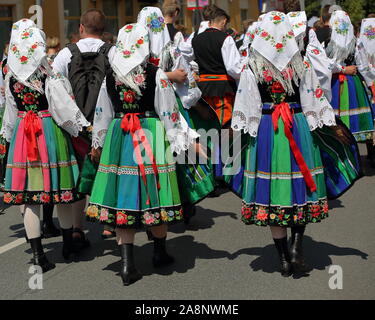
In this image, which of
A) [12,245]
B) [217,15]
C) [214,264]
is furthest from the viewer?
[217,15]

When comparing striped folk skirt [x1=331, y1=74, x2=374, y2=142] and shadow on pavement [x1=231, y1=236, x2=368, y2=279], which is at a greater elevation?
striped folk skirt [x1=331, y1=74, x2=374, y2=142]

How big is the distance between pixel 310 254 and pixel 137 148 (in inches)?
65.7

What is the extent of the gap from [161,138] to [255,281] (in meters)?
1.20

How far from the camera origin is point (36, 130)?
5.10 meters

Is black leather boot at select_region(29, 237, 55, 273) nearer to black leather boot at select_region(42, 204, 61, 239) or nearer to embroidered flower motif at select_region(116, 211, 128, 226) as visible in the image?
embroidered flower motif at select_region(116, 211, 128, 226)

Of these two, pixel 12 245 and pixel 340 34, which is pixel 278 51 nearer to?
pixel 12 245

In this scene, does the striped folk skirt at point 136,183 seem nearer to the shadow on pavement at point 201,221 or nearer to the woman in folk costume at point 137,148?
the woman in folk costume at point 137,148

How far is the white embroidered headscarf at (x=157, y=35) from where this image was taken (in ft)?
15.9

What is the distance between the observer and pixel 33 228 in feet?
16.9

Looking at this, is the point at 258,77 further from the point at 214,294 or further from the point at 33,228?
the point at 33,228

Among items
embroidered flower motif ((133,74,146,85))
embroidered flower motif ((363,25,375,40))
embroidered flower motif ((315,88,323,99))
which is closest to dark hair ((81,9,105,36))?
embroidered flower motif ((133,74,146,85))

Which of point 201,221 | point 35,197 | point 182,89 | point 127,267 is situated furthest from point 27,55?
point 201,221

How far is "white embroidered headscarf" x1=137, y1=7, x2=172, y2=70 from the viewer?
4855 millimetres

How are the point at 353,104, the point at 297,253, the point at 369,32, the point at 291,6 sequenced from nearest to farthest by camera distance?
the point at 297,253 < the point at 291,6 < the point at 353,104 < the point at 369,32
